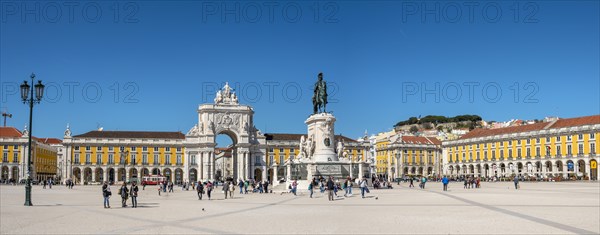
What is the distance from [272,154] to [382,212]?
97.9m

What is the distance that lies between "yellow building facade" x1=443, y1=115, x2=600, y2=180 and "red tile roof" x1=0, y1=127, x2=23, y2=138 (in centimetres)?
8150

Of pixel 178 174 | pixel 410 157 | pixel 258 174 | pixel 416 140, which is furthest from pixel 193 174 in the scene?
pixel 416 140

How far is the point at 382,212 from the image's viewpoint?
814 inches

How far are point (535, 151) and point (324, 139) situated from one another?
6604 centimetres

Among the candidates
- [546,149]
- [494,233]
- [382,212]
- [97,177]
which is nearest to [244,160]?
[97,177]

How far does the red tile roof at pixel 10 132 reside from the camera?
10719cm

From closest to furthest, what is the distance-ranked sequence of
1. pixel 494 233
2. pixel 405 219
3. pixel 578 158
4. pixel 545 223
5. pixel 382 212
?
pixel 494 233 → pixel 545 223 → pixel 405 219 → pixel 382 212 → pixel 578 158

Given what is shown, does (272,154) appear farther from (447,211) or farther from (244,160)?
(447,211)

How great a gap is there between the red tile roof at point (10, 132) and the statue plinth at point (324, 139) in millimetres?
82212

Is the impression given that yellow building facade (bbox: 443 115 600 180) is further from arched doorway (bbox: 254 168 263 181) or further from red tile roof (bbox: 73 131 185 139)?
red tile roof (bbox: 73 131 185 139)

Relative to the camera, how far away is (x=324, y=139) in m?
42.6

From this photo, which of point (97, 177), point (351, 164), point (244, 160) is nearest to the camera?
point (351, 164)

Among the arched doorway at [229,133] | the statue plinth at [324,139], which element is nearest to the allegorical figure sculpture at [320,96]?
the statue plinth at [324,139]

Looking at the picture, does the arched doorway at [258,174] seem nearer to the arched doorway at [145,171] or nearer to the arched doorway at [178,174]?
the arched doorway at [178,174]
